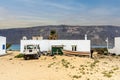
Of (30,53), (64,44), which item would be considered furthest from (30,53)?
(64,44)

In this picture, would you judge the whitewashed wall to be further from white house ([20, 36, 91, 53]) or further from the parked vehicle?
the parked vehicle

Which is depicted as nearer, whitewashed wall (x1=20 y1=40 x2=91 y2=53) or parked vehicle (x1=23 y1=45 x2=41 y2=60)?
parked vehicle (x1=23 y1=45 x2=41 y2=60)

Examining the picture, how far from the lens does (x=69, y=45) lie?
50188 millimetres

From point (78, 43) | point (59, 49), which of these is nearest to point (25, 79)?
point (59, 49)

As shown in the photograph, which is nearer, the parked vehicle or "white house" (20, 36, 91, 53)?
the parked vehicle

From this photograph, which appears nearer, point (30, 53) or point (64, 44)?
point (30, 53)

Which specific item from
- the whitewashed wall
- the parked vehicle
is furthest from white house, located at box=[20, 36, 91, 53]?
the parked vehicle

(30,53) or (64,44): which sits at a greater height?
(64,44)

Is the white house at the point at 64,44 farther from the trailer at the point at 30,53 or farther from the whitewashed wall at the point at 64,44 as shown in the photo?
the trailer at the point at 30,53

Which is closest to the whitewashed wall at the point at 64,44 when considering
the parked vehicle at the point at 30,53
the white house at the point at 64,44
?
the white house at the point at 64,44

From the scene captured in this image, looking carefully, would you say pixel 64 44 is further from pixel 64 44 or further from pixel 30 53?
pixel 30 53

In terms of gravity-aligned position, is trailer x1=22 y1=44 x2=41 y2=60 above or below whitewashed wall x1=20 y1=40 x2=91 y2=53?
below

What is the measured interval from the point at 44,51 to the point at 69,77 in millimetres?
28350

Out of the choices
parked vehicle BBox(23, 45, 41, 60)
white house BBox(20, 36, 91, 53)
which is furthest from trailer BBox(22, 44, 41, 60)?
white house BBox(20, 36, 91, 53)
